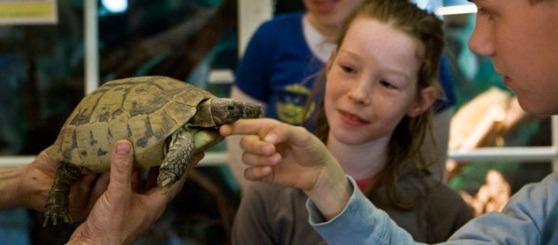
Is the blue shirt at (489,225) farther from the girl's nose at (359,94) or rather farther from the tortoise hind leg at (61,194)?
the tortoise hind leg at (61,194)

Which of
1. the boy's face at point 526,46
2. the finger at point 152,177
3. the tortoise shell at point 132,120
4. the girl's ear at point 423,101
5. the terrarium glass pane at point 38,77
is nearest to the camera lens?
the boy's face at point 526,46

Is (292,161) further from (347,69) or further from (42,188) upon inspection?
(42,188)

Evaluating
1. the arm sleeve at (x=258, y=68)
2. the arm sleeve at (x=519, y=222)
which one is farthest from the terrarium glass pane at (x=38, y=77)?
the arm sleeve at (x=519, y=222)

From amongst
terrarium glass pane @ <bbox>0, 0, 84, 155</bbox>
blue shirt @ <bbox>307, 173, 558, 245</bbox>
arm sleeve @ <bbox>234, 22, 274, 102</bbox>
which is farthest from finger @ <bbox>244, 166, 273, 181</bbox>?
terrarium glass pane @ <bbox>0, 0, 84, 155</bbox>

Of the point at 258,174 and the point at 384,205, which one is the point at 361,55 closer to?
the point at 384,205

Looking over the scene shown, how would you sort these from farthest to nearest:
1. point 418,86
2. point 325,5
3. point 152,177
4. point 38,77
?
point 38,77
point 325,5
point 418,86
point 152,177

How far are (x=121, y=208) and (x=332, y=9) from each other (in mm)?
769

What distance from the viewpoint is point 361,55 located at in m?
1.36

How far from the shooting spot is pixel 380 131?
138 centimetres

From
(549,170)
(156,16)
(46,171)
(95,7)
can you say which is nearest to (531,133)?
(549,170)

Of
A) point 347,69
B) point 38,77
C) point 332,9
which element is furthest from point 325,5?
point 38,77

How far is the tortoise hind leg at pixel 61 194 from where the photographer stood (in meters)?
1.13

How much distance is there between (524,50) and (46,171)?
33.3 inches

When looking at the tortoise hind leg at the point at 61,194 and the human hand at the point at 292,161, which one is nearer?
the human hand at the point at 292,161
